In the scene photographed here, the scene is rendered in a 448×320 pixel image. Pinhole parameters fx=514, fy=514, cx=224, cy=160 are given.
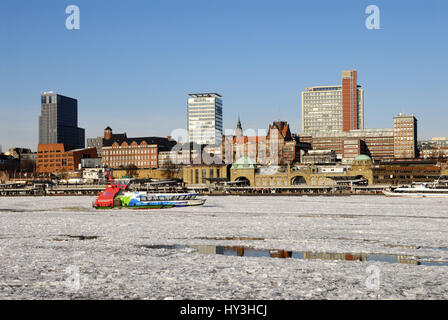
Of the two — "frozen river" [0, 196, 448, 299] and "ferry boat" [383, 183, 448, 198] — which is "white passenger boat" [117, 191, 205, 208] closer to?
"frozen river" [0, 196, 448, 299]

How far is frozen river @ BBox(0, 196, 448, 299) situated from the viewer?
21.7 meters

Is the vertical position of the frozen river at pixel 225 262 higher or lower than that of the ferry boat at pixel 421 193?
higher

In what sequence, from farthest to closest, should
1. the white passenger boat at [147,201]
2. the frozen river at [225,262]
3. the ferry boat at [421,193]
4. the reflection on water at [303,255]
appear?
the ferry boat at [421,193]
the white passenger boat at [147,201]
the reflection on water at [303,255]
the frozen river at [225,262]

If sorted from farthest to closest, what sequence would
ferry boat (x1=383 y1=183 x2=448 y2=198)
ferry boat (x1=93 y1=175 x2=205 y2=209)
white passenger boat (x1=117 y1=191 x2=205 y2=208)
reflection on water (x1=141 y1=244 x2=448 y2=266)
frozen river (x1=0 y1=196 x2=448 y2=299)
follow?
ferry boat (x1=383 y1=183 x2=448 y2=198)
white passenger boat (x1=117 y1=191 x2=205 y2=208)
ferry boat (x1=93 y1=175 x2=205 y2=209)
reflection on water (x1=141 y1=244 x2=448 y2=266)
frozen river (x1=0 y1=196 x2=448 y2=299)

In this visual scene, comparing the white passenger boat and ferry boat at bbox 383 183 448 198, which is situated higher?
the white passenger boat

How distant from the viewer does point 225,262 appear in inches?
1123

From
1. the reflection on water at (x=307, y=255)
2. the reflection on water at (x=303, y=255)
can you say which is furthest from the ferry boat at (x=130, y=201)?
the reflection on water at (x=307, y=255)

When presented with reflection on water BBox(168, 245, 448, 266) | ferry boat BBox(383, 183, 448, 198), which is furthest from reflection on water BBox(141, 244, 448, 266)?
ferry boat BBox(383, 183, 448, 198)

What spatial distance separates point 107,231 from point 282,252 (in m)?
18.8

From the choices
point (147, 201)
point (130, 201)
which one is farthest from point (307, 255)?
point (130, 201)

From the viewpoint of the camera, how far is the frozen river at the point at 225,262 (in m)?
21.7

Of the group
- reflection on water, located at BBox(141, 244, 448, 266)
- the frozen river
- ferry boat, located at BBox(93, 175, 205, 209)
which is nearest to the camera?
the frozen river

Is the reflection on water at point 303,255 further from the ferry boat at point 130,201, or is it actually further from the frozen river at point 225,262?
the ferry boat at point 130,201

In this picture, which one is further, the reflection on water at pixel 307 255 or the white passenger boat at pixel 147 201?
the white passenger boat at pixel 147 201
